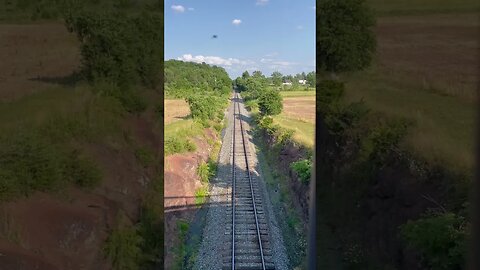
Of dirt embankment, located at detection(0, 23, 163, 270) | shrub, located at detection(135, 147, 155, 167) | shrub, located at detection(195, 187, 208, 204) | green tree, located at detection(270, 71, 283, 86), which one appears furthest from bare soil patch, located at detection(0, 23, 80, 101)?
green tree, located at detection(270, 71, 283, 86)

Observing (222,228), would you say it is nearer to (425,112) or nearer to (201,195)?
(201,195)

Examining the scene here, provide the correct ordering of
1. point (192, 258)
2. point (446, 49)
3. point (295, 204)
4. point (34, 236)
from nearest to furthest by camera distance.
→ point (446, 49), point (34, 236), point (192, 258), point (295, 204)

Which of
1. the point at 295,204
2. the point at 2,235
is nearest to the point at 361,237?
the point at 2,235

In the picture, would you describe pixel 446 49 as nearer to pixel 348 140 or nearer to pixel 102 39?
pixel 348 140

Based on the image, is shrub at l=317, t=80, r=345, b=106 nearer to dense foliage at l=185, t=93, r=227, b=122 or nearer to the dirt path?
the dirt path

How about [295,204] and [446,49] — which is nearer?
[446,49]

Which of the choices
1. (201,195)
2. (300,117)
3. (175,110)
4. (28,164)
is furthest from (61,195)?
(175,110)
